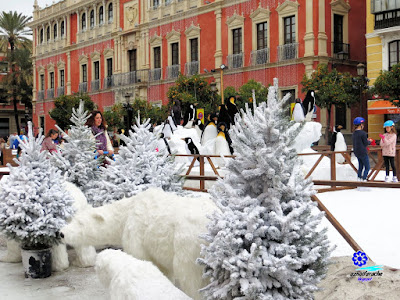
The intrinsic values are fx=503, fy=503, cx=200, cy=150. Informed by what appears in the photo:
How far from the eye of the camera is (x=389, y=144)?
11281mm

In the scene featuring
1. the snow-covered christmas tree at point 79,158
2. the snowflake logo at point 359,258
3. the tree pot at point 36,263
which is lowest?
the tree pot at point 36,263

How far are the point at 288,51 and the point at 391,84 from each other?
6602 millimetres

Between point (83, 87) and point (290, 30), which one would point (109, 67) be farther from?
point (290, 30)

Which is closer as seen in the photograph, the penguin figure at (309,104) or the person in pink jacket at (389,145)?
the person in pink jacket at (389,145)

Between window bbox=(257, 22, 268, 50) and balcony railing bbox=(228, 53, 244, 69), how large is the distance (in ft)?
3.64

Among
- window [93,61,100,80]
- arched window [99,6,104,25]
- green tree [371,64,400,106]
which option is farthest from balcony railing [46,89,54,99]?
green tree [371,64,400,106]

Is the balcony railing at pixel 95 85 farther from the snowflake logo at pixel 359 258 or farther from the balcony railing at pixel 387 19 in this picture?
the snowflake logo at pixel 359 258

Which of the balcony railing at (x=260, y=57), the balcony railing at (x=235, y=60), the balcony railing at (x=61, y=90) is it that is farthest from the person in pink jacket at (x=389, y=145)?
the balcony railing at (x=61, y=90)

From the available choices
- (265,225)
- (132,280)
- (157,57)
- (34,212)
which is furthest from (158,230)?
(157,57)

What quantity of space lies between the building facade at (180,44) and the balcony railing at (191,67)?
2.4 inches

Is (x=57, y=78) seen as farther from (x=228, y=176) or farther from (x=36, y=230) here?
(x=228, y=176)

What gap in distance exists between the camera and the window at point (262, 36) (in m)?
26.5

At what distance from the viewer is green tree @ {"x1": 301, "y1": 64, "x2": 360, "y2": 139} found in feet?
70.0

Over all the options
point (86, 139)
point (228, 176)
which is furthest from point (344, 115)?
point (228, 176)
